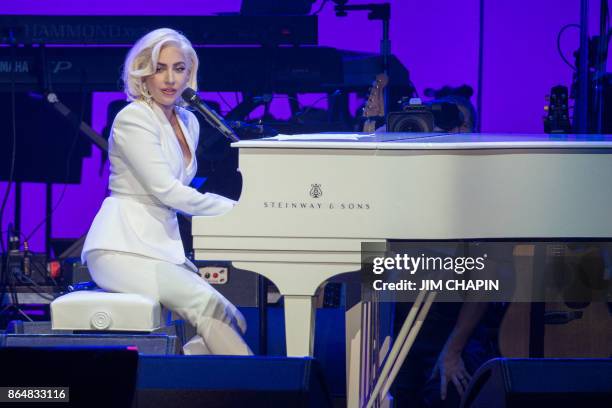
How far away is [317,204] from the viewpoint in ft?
9.96

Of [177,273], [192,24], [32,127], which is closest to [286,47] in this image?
[192,24]

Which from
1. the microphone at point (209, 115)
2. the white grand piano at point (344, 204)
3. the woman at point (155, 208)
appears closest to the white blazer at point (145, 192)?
the woman at point (155, 208)

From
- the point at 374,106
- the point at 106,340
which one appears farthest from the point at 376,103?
the point at 106,340

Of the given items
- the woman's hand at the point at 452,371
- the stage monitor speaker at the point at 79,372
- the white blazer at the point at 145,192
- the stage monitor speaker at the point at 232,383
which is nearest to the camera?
the stage monitor speaker at the point at 79,372

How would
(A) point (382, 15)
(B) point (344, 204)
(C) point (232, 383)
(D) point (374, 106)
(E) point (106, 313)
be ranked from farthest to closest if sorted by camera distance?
(A) point (382, 15) → (D) point (374, 106) → (E) point (106, 313) → (B) point (344, 204) → (C) point (232, 383)

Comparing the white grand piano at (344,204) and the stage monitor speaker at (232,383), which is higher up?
the white grand piano at (344,204)

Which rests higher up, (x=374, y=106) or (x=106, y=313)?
(x=374, y=106)

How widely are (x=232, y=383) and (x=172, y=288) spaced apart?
167 cm

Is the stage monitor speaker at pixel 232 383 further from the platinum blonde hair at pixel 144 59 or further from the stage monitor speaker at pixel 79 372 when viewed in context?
the platinum blonde hair at pixel 144 59

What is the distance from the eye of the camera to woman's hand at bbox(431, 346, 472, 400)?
4.02 m

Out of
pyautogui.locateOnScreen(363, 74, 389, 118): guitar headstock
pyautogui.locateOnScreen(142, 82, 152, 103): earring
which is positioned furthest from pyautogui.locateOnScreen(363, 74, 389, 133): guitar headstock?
pyautogui.locateOnScreen(142, 82, 152, 103): earring

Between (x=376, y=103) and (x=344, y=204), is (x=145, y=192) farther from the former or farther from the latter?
(x=376, y=103)

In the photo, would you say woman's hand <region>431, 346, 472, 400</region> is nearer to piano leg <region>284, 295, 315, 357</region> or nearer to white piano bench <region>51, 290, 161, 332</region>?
piano leg <region>284, 295, 315, 357</region>

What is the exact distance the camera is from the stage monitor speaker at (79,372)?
5.65 ft
